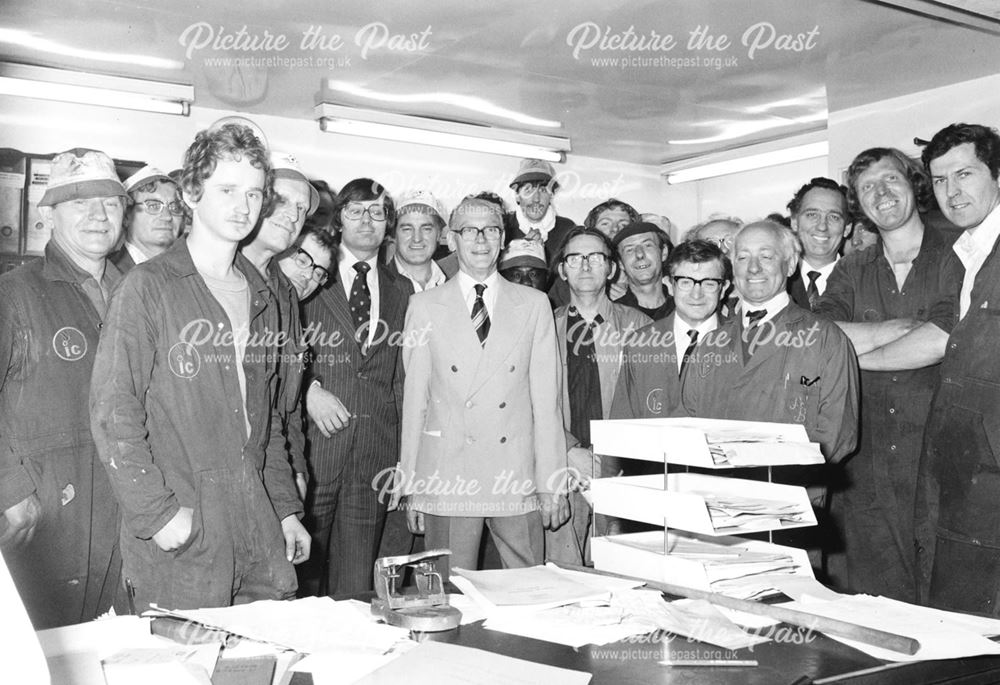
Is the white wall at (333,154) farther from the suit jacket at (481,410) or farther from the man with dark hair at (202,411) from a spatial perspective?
the man with dark hair at (202,411)

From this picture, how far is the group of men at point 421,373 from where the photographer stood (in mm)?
2234

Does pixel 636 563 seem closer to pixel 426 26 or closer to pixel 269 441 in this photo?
pixel 269 441

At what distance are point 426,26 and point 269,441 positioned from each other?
124 inches

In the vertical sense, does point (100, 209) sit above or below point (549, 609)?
above

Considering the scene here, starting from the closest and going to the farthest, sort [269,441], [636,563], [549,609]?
[549,609] < [636,563] < [269,441]

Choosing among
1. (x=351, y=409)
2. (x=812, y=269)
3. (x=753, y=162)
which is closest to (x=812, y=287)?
(x=812, y=269)

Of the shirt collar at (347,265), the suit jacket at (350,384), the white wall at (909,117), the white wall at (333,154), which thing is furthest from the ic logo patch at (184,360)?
the white wall at (909,117)

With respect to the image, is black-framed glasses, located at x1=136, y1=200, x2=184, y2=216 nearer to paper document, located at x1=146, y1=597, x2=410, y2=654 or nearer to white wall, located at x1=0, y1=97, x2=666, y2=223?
white wall, located at x1=0, y1=97, x2=666, y2=223

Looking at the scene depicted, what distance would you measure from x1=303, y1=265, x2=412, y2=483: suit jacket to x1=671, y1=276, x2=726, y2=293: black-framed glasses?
4.05 ft

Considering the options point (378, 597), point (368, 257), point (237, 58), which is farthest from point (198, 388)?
point (237, 58)

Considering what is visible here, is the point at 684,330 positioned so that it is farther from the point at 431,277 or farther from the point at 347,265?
the point at 347,265

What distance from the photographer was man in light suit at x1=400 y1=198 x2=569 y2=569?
11.3 ft

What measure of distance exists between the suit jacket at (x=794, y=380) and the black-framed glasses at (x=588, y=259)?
79cm

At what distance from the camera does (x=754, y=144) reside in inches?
312
